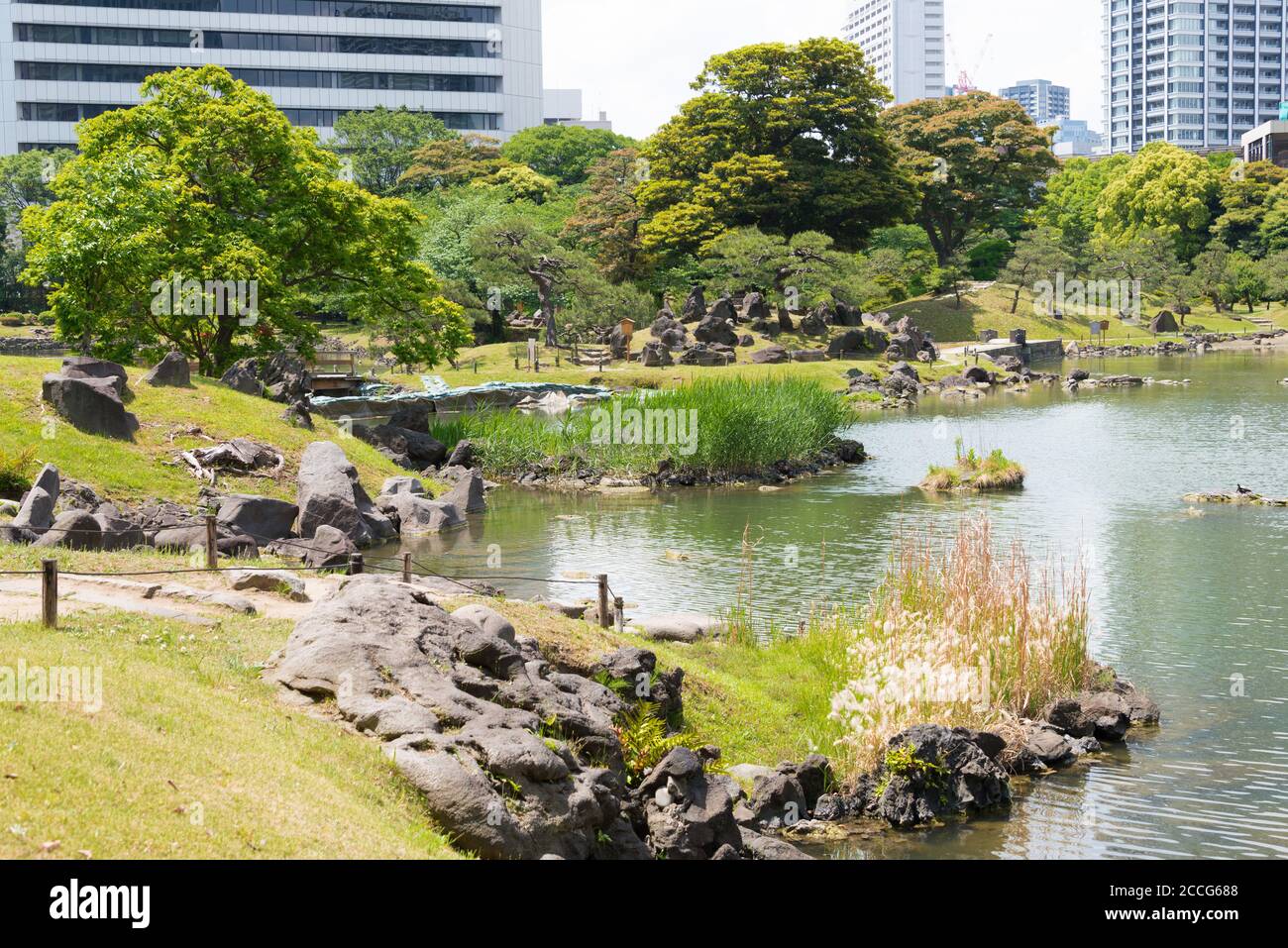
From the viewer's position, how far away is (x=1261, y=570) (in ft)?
61.9

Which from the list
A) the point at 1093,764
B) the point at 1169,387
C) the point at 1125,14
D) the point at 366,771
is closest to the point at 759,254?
the point at 1169,387

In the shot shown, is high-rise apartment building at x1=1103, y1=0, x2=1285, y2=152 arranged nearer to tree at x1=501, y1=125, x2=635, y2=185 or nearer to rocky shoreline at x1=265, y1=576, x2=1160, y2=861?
tree at x1=501, y1=125, x2=635, y2=185

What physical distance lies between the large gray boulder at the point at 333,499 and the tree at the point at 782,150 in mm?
43341

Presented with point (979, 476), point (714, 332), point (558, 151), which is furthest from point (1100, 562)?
point (558, 151)

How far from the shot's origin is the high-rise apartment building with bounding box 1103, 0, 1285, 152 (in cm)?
17225

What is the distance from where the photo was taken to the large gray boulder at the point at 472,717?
8078mm

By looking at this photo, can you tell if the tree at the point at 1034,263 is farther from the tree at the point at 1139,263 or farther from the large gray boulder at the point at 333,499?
the large gray boulder at the point at 333,499

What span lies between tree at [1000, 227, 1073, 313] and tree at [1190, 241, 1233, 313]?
1185 cm

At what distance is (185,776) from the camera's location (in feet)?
23.6

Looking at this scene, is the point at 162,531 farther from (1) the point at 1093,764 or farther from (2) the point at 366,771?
(1) the point at 1093,764

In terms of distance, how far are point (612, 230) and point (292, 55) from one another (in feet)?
140

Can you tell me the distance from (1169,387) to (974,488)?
27095mm

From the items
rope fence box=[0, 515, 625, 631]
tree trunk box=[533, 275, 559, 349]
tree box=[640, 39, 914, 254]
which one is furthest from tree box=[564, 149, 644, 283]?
rope fence box=[0, 515, 625, 631]

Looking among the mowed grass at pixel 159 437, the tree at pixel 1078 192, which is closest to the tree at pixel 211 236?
the mowed grass at pixel 159 437
